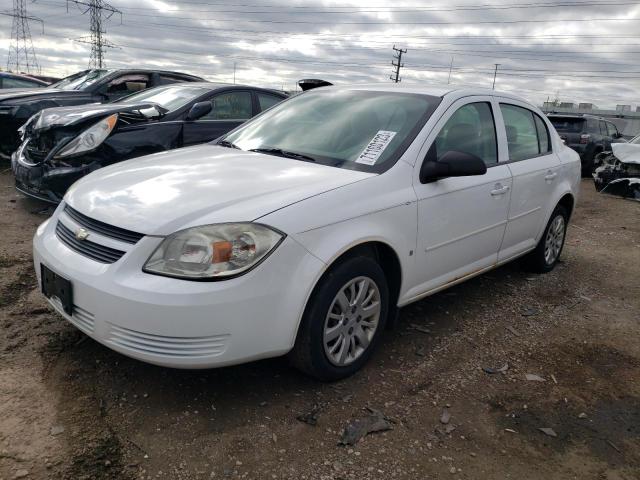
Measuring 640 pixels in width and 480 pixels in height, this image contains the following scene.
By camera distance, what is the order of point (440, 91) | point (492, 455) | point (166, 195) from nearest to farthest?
point (492, 455) < point (166, 195) < point (440, 91)

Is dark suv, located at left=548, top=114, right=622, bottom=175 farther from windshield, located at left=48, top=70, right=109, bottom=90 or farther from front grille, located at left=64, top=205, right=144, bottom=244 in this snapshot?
front grille, located at left=64, top=205, right=144, bottom=244

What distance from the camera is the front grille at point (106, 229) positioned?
96.6 inches

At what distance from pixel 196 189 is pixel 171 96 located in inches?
167

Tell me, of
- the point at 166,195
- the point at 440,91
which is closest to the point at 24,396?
the point at 166,195

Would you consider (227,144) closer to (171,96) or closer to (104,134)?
(104,134)

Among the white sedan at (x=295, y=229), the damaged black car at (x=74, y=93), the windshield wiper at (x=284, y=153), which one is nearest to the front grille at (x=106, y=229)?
the white sedan at (x=295, y=229)

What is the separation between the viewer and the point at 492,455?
8.15 feet

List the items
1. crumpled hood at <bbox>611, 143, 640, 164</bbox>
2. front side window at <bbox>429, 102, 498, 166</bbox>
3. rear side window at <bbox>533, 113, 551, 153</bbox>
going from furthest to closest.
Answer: crumpled hood at <bbox>611, 143, 640, 164</bbox>
rear side window at <bbox>533, 113, 551, 153</bbox>
front side window at <bbox>429, 102, 498, 166</bbox>

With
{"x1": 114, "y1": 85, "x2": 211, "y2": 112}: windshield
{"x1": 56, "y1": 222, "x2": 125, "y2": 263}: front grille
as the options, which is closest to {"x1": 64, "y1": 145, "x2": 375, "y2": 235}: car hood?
{"x1": 56, "y1": 222, "x2": 125, "y2": 263}: front grille

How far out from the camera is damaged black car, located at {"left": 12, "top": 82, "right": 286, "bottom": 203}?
5203 mm

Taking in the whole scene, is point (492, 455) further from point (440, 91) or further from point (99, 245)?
point (440, 91)

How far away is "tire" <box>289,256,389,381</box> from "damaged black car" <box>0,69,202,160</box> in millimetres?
6534

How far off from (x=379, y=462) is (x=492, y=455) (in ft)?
1.77

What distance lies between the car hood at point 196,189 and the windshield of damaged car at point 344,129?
0.17m
